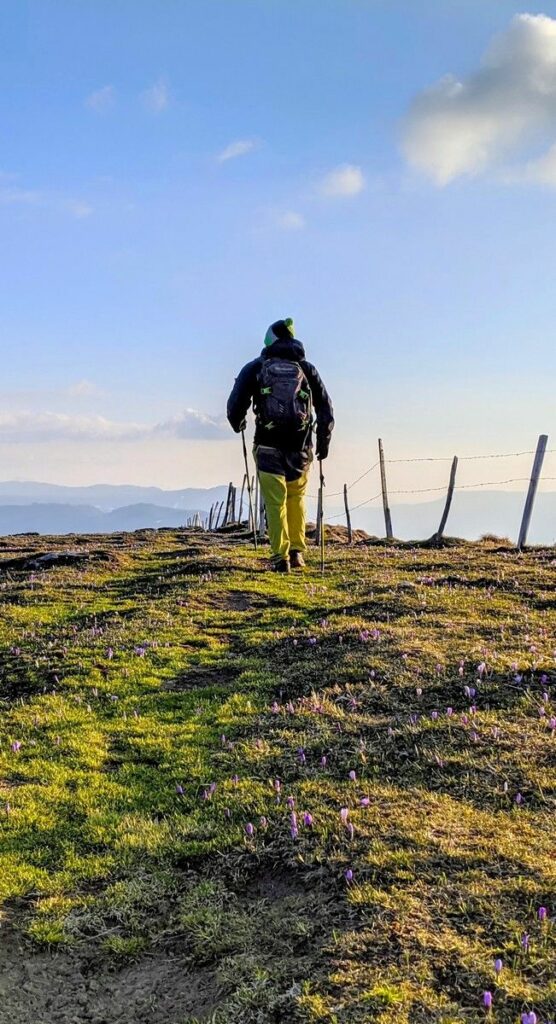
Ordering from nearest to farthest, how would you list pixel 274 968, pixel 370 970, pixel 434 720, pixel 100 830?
pixel 370 970 < pixel 274 968 < pixel 100 830 < pixel 434 720

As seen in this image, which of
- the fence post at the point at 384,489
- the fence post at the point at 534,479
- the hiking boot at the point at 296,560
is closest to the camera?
the hiking boot at the point at 296,560

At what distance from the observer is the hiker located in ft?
58.3

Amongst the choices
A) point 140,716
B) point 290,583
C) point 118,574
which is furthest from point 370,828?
point 118,574

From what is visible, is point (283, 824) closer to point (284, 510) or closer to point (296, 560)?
point (284, 510)

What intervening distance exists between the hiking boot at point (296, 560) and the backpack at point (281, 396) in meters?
3.97

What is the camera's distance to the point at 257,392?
59.8ft

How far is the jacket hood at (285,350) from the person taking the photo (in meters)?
18.1

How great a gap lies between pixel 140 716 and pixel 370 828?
4.66m

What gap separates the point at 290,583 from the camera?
61.3ft

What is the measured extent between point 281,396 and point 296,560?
5.14 meters

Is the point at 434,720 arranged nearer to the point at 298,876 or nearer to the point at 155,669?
the point at 298,876

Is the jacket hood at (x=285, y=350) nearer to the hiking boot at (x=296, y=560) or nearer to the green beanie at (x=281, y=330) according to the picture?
the green beanie at (x=281, y=330)

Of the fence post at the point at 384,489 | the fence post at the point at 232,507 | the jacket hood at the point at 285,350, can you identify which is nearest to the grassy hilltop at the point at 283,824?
the jacket hood at the point at 285,350

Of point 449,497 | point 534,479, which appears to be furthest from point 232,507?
point 534,479
